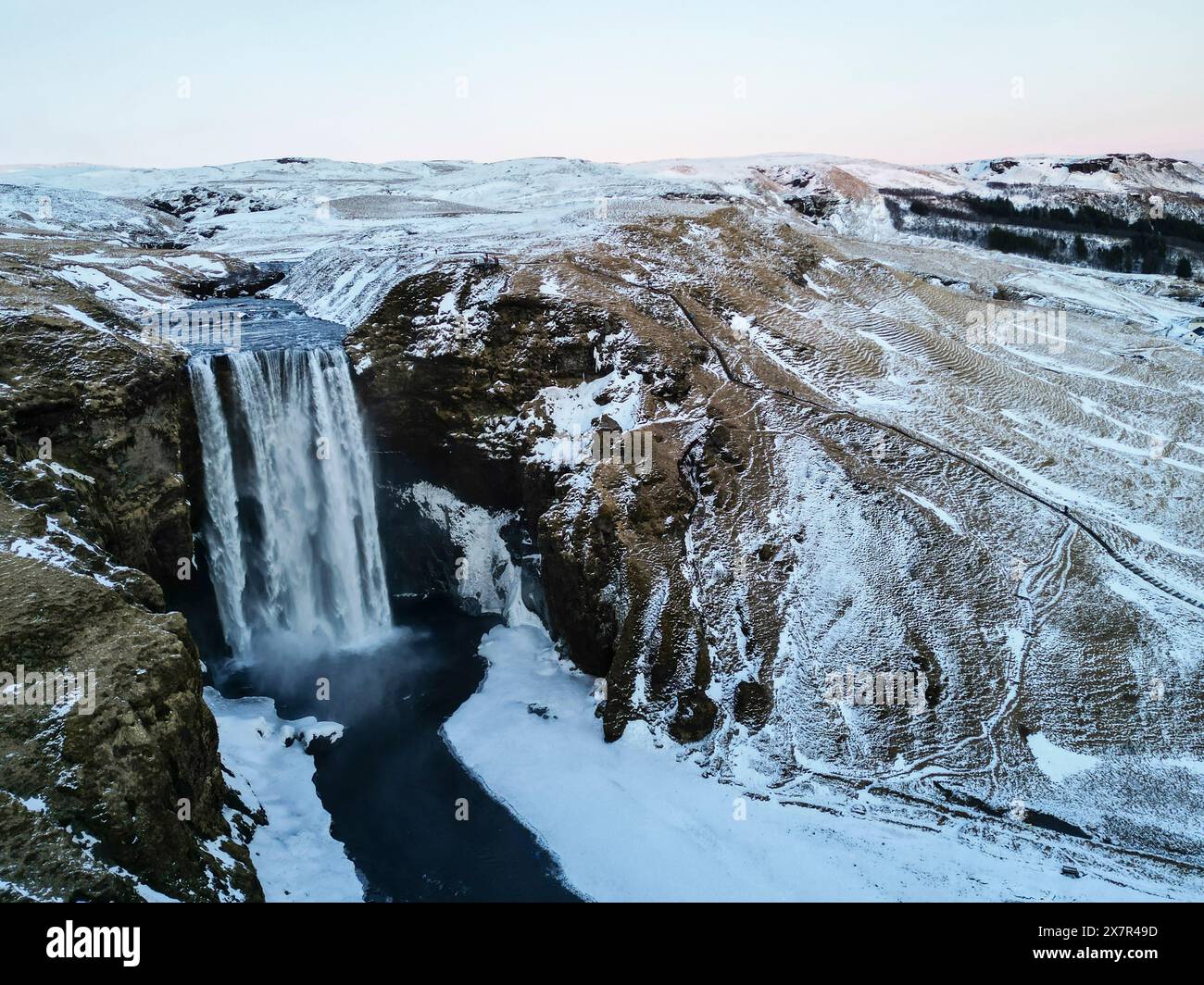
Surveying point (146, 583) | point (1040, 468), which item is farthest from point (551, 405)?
point (1040, 468)

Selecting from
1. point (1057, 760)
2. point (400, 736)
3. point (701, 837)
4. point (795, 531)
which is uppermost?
point (795, 531)

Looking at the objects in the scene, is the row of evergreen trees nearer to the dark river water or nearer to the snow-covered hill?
the snow-covered hill

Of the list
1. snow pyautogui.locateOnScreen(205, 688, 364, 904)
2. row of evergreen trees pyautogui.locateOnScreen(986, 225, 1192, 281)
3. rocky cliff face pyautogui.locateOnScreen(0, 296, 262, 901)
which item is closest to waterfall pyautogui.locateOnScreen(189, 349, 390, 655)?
rocky cliff face pyautogui.locateOnScreen(0, 296, 262, 901)

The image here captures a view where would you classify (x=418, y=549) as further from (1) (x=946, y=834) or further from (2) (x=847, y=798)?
(1) (x=946, y=834)

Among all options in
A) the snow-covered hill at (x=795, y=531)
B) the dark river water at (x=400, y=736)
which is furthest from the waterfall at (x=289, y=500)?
the snow-covered hill at (x=795, y=531)

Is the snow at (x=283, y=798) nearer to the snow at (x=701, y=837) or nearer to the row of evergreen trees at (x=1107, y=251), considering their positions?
the snow at (x=701, y=837)

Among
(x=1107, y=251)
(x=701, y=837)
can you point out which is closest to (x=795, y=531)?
(x=701, y=837)

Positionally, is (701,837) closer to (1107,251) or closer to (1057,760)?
(1057,760)
